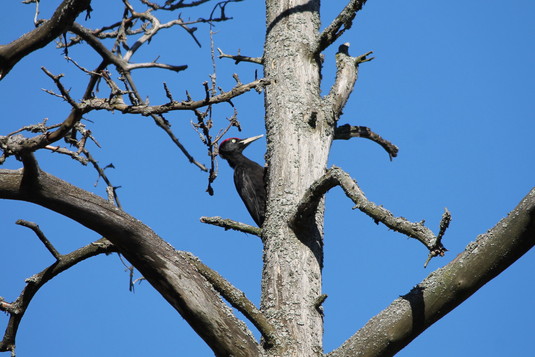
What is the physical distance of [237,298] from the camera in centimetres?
314

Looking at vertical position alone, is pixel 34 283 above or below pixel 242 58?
below

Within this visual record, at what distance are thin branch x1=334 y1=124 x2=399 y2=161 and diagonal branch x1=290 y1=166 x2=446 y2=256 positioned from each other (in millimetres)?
1014

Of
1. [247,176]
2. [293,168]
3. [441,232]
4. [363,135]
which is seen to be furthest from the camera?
[247,176]

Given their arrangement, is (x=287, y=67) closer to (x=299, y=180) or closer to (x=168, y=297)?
(x=299, y=180)

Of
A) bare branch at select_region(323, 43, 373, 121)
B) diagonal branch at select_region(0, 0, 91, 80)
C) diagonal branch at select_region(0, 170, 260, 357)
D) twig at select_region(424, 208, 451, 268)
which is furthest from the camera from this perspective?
bare branch at select_region(323, 43, 373, 121)

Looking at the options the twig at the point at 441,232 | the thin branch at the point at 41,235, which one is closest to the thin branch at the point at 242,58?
the thin branch at the point at 41,235

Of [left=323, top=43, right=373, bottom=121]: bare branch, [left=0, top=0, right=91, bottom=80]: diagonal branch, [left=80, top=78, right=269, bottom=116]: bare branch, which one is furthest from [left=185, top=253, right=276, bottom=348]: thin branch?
[left=323, top=43, right=373, bottom=121]: bare branch

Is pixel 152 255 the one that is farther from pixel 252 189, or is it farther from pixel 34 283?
pixel 252 189

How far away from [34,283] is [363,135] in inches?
97.5

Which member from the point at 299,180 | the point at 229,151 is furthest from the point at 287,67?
the point at 229,151

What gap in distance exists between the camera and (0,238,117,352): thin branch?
11.3 feet

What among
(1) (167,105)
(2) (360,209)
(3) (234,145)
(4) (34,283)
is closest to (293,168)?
(2) (360,209)

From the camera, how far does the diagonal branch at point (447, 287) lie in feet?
8.66

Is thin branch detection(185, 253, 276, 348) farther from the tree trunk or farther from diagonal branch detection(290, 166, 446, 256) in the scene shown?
diagonal branch detection(290, 166, 446, 256)
